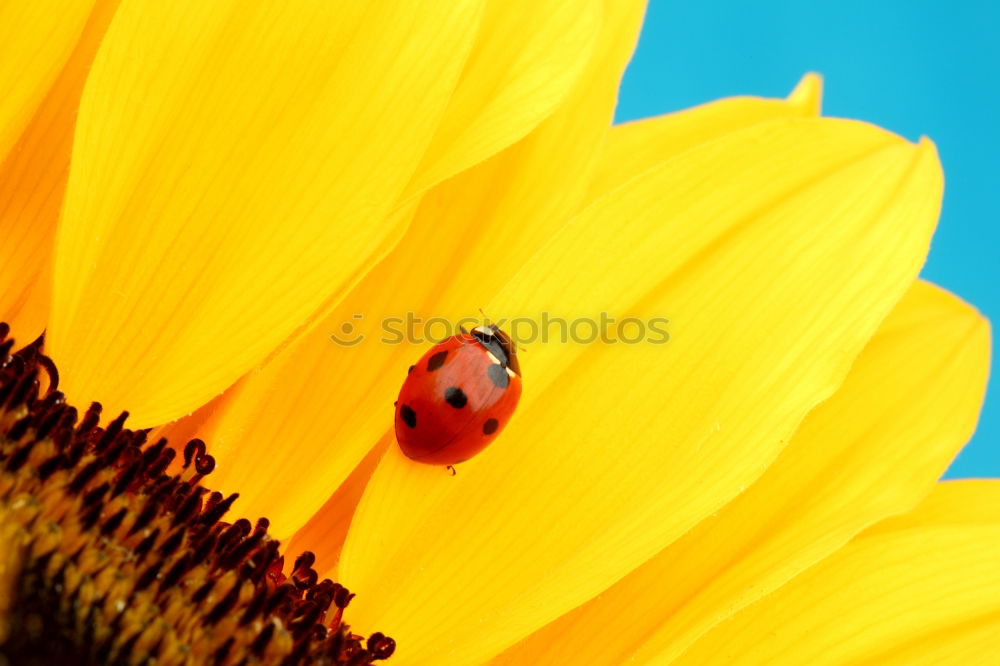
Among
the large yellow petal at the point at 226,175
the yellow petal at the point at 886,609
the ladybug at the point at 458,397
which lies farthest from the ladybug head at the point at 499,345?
the yellow petal at the point at 886,609

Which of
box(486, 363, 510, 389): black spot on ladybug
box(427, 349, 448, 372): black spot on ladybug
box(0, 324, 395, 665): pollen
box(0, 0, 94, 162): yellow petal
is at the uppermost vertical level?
box(0, 0, 94, 162): yellow petal

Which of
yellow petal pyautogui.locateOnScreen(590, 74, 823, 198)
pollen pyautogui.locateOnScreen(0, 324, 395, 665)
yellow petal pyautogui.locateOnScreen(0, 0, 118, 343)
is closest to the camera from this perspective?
pollen pyautogui.locateOnScreen(0, 324, 395, 665)

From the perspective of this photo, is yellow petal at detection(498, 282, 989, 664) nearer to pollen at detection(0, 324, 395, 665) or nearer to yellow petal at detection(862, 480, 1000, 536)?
yellow petal at detection(862, 480, 1000, 536)

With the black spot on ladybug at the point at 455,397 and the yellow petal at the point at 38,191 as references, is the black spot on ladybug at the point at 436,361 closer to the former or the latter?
the black spot on ladybug at the point at 455,397

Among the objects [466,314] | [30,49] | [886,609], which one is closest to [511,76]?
[466,314]

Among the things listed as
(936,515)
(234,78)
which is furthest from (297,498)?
(936,515)

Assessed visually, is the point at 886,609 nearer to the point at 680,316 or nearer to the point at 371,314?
the point at 680,316

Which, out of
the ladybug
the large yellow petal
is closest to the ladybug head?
the ladybug
